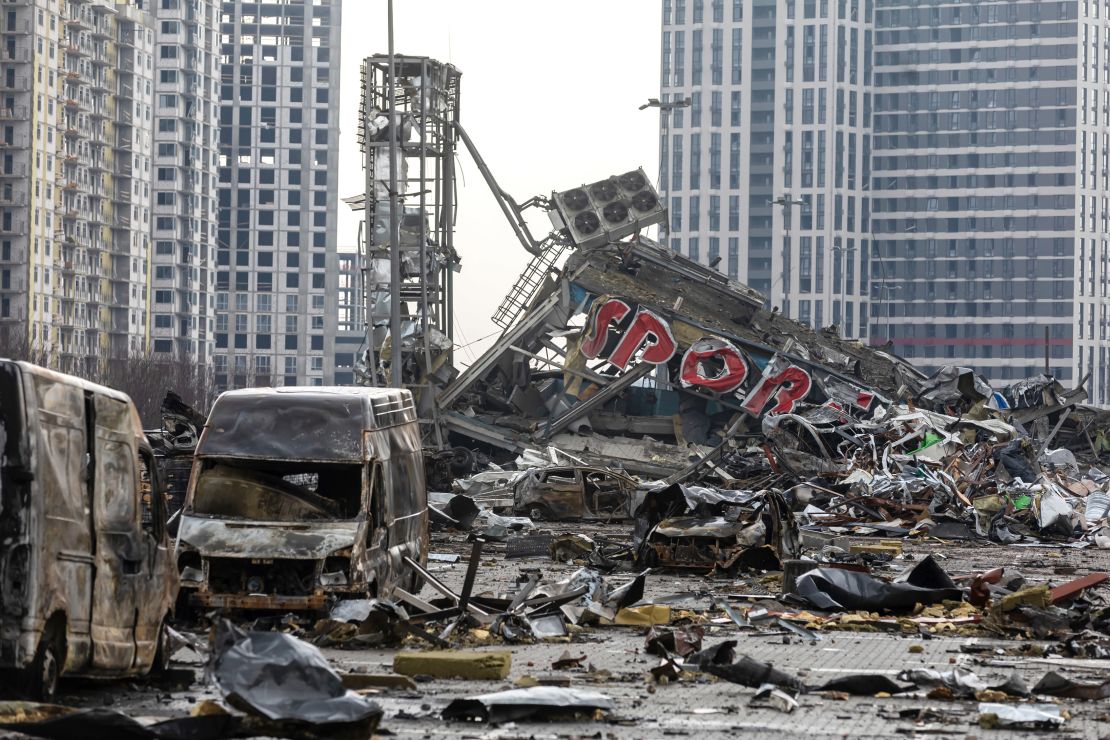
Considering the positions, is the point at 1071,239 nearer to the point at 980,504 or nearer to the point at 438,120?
the point at 438,120

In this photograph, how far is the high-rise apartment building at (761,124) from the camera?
185750 millimetres

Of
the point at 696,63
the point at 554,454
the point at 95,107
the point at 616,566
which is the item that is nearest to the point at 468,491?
the point at 554,454

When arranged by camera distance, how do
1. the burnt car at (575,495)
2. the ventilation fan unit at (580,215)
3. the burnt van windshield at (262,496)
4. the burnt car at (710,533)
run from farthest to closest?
the ventilation fan unit at (580,215) → the burnt car at (575,495) → the burnt car at (710,533) → the burnt van windshield at (262,496)

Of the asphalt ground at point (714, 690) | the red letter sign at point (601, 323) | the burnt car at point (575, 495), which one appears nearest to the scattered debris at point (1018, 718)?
the asphalt ground at point (714, 690)

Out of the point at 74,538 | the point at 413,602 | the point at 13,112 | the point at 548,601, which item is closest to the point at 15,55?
the point at 13,112

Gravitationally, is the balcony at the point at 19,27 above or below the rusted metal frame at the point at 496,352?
above

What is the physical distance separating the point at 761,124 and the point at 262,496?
571 ft

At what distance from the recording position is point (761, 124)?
188m

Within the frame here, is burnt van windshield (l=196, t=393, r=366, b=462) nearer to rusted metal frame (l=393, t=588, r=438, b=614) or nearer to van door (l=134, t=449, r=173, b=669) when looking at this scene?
rusted metal frame (l=393, t=588, r=438, b=614)

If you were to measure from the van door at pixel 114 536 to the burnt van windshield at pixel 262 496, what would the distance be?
17.2 feet

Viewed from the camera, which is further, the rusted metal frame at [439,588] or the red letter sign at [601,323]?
the red letter sign at [601,323]

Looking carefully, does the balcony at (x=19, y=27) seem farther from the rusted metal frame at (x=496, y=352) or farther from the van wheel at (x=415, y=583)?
the van wheel at (x=415, y=583)

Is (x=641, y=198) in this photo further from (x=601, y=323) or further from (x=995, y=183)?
(x=995, y=183)

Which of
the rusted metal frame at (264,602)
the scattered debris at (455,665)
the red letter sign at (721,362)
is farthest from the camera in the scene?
the red letter sign at (721,362)
